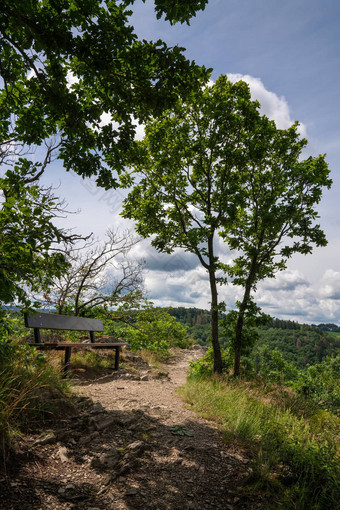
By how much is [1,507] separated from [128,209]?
28.8 ft

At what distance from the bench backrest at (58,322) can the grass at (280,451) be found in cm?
335

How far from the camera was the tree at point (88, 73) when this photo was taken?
3281mm

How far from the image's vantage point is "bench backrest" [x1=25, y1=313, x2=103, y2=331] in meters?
5.73

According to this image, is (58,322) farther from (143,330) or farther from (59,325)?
(143,330)

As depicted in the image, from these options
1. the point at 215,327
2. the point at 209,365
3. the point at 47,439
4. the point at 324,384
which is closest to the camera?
the point at 47,439

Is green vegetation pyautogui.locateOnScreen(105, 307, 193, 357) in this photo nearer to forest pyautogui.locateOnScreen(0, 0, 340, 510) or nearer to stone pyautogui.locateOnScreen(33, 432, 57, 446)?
forest pyautogui.locateOnScreen(0, 0, 340, 510)

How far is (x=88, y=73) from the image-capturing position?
4148 mm

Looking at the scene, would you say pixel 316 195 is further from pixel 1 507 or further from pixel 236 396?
pixel 1 507

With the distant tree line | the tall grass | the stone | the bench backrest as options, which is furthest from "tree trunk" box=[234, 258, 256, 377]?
the distant tree line

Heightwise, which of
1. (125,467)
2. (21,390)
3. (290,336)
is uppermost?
(21,390)

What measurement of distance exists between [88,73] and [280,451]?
5627 millimetres

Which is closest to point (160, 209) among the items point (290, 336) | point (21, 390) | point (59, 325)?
point (59, 325)

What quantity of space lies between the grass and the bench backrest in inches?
132

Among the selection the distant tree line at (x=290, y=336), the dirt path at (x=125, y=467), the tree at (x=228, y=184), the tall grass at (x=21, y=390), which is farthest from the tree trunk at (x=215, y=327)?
the distant tree line at (x=290, y=336)
